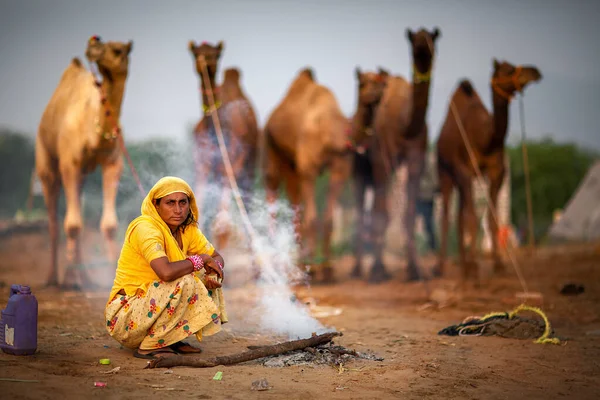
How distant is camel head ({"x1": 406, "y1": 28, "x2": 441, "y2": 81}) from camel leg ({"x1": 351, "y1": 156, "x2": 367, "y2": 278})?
257cm

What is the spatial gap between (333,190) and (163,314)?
22.6 ft

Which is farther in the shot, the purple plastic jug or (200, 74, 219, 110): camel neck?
(200, 74, 219, 110): camel neck

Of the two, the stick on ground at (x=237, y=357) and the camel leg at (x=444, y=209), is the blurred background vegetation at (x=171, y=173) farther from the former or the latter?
the stick on ground at (x=237, y=357)

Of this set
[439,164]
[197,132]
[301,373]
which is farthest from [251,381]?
[439,164]

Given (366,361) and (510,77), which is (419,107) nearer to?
(510,77)

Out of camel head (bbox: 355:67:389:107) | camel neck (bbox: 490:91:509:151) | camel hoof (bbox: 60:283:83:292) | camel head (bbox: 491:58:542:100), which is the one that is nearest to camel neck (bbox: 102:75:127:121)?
camel hoof (bbox: 60:283:83:292)

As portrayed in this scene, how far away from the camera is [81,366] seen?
4.75 meters

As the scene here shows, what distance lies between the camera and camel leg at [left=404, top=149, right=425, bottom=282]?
477 inches

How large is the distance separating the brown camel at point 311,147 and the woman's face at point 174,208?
6059mm

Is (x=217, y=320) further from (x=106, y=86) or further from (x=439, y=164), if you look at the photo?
(x=439, y=164)

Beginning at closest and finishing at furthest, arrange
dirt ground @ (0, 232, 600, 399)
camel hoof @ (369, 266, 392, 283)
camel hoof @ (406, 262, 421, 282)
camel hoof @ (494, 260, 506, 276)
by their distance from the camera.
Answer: dirt ground @ (0, 232, 600, 399), camel hoof @ (494, 260, 506, 276), camel hoof @ (406, 262, 421, 282), camel hoof @ (369, 266, 392, 283)

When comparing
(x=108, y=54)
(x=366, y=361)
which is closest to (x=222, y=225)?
(x=108, y=54)

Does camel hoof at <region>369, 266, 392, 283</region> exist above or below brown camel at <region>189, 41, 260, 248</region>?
below

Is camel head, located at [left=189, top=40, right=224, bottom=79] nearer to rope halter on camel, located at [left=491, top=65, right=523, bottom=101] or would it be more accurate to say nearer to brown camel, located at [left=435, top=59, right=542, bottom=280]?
brown camel, located at [left=435, top=59, right=542, bottom=280]
